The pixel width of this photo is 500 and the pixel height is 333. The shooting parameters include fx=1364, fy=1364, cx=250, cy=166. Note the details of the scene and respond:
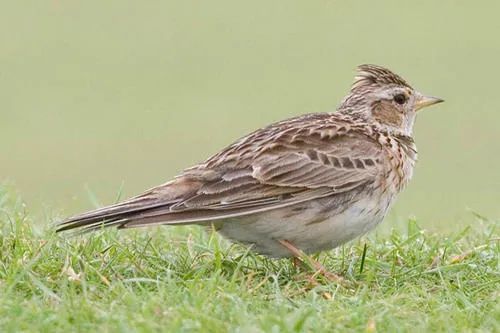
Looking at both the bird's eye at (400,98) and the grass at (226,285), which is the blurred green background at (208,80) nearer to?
the bird's eye at (400,98)

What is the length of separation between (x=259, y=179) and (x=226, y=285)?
1085mm

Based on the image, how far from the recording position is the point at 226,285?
762 centimetres

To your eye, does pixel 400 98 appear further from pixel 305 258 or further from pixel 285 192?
pixel 305 258

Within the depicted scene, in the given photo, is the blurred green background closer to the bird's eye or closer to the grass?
the bird's eye

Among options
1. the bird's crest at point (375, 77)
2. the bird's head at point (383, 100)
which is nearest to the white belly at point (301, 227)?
the bird's head at point (383, 100)

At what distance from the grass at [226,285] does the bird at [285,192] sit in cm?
22

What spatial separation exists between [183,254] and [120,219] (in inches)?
28.7

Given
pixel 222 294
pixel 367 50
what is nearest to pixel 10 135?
pixel 367 50

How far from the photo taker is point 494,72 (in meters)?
28.2

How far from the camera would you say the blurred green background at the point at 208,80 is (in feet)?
74.3

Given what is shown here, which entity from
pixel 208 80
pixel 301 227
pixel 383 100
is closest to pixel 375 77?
pixel 383 100

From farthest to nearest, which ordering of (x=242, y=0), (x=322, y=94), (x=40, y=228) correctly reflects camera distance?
(x=242, y=0) < (x=322, y=94) < (x=40, y=228)

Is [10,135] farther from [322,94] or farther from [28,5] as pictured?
[28,5]

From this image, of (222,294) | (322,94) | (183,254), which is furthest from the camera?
(322,94)
